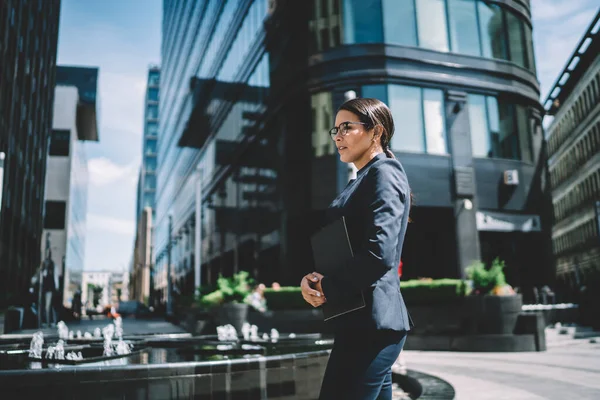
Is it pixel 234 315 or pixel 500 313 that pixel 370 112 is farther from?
pixel 234 315

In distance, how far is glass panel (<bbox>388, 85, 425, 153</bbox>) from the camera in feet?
75.6

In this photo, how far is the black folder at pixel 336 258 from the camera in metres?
2.20

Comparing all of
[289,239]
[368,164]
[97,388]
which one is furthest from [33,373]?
[289,239]

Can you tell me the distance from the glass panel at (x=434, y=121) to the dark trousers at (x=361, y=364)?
71.3ft

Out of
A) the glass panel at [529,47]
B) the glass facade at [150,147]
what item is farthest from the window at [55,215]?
the glass facade at [150,147]

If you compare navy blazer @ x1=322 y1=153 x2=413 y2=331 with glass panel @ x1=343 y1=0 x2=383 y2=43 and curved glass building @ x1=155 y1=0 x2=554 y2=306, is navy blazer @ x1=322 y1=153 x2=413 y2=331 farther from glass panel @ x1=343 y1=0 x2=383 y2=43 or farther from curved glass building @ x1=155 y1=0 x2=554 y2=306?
glass panel @ x1=343 y1=0 x2=383 y2=43

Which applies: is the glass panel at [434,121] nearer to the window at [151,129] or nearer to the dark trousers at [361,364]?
the dark trousers at [361,364]

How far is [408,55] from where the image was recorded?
77.3 feet

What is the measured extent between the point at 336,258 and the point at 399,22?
23.5m

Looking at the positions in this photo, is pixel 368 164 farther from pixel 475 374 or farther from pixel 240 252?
pixel 240 252

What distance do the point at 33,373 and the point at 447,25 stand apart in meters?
23.7

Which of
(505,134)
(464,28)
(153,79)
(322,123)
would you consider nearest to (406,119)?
(322,123)

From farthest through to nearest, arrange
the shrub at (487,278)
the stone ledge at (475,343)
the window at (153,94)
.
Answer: the window at (153,94)
the shrub at (487,278)
the stone ledge at (475,343)

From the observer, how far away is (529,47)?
26516mm
